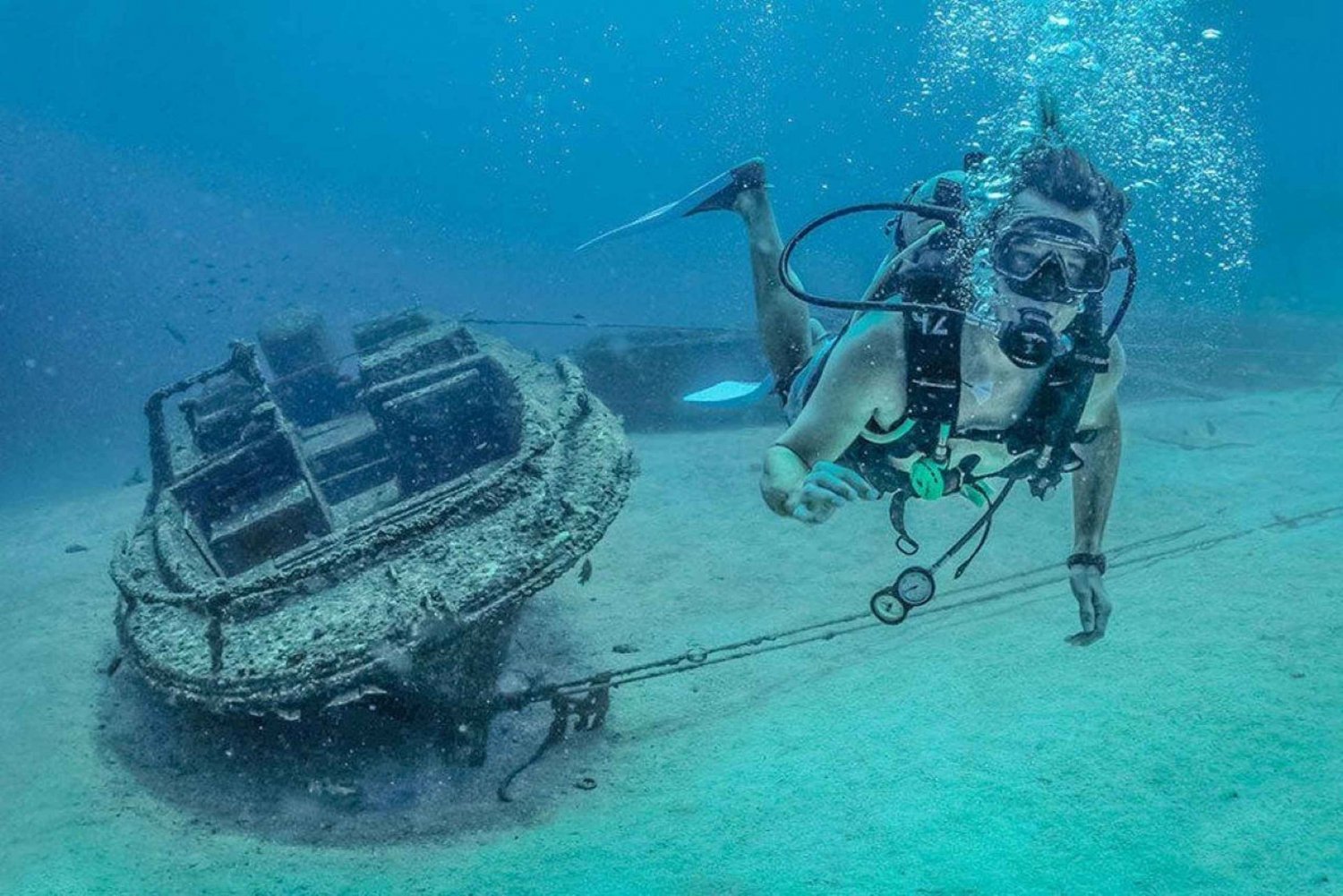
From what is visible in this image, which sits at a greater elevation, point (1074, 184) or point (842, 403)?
point (1074, 184)

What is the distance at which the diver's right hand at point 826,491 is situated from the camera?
2.45 metres

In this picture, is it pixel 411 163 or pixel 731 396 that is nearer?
pixel 731 396

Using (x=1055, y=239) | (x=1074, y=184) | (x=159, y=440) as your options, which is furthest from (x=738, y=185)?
(x=159, y=440)

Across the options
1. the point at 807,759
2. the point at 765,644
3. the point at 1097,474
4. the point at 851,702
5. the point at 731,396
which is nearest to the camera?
the point at 1097,474

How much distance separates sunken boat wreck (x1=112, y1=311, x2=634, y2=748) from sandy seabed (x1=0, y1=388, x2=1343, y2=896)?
756 mm

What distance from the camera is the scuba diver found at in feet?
9.36

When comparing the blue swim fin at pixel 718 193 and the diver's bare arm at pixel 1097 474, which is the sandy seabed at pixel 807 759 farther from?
the blue swim fin at pixel 718 193

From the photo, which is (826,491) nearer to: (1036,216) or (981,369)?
(981,369)

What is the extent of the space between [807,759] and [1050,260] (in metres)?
3.27

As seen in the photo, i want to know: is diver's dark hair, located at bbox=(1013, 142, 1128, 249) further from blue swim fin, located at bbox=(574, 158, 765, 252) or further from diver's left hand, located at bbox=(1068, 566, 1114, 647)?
blue swim fin, located at bbox=(574, 158, 765, 252)

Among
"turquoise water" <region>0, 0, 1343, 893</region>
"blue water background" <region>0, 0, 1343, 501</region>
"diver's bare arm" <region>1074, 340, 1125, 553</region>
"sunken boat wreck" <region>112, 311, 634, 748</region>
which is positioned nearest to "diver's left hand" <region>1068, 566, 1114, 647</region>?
"diver's bare arm" <region>1074, 340, 1125, 553</region>

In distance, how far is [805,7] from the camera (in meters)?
98.4

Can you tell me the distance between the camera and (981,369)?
3.19 meters

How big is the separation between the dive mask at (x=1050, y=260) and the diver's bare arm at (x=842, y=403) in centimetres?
59
